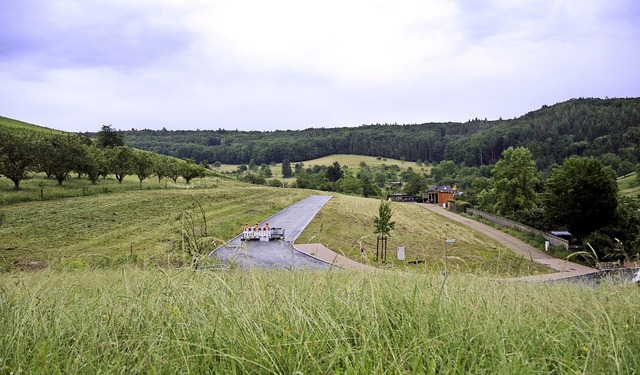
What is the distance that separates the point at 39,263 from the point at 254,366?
22011 millimetres

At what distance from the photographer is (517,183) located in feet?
204

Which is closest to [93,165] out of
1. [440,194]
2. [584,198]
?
[584,198]

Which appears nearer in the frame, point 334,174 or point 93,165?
point 93,165

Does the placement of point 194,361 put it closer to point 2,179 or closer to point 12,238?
point 12,238

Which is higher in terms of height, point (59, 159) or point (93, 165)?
point (59, 159)

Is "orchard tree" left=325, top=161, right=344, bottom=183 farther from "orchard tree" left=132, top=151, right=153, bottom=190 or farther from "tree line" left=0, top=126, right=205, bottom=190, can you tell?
"orchard tree" left=132, top=151, right=153, bottom=190

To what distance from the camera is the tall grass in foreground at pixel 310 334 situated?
2344mm

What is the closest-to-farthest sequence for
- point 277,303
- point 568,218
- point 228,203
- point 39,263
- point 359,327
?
point 359,327 → point 277,303 → point 39,263 → point 568,218 → point 228,203

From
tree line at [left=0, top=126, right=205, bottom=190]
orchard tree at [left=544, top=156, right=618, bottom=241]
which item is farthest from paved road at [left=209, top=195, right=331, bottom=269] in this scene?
tree line at [left=0, top=126, right=205, bottom=190]

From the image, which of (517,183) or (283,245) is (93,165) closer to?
(283,245)

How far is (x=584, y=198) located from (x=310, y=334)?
152ft

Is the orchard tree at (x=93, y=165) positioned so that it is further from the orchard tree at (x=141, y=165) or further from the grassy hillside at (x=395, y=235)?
the grassy hillside at (x=395, y=235)

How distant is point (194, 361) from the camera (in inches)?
98.5

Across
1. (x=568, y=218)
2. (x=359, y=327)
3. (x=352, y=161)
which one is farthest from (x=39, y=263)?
(x=352, y=161)
